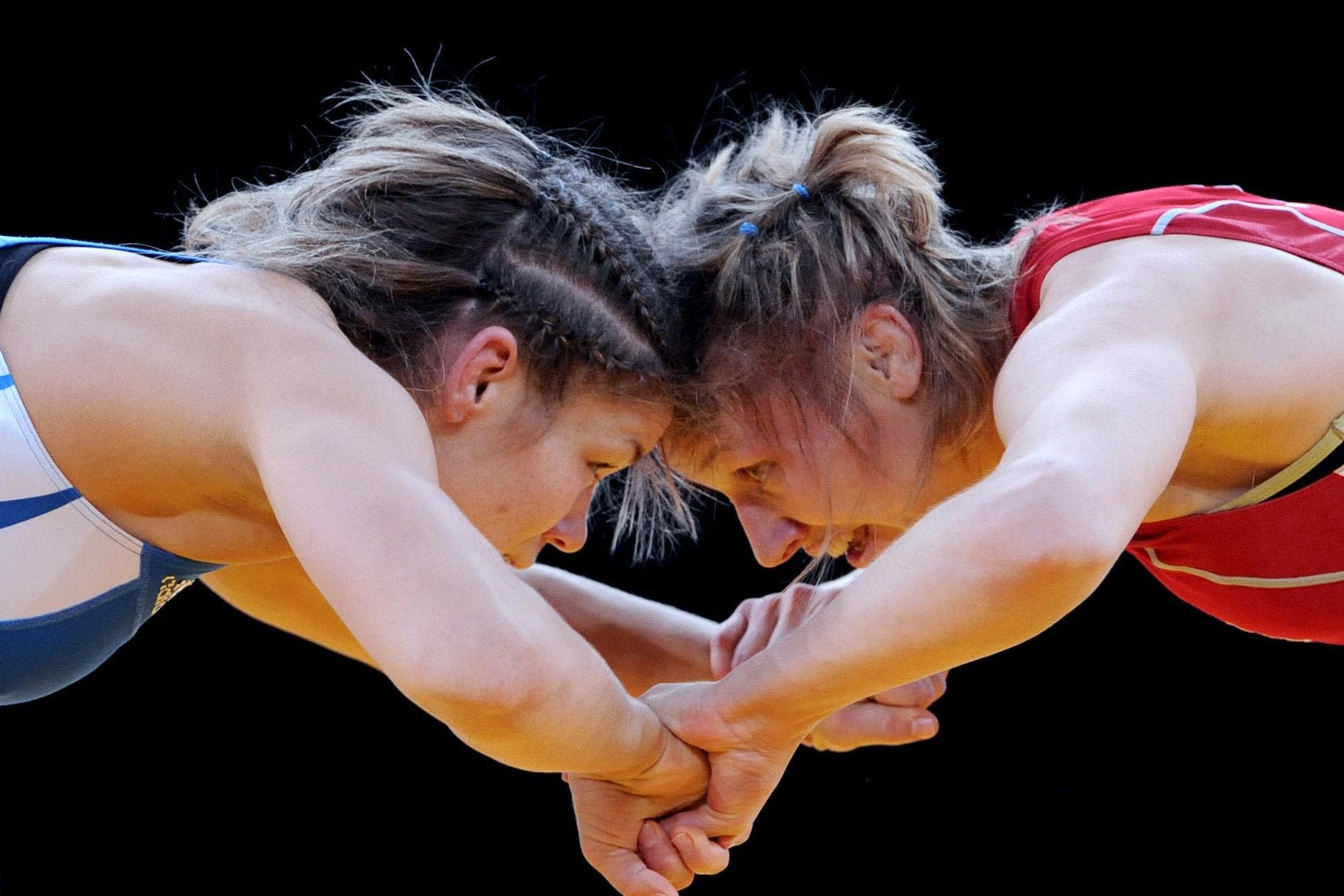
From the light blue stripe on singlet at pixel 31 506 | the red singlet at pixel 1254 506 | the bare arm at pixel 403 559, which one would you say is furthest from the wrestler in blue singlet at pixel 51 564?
the red singlet at pixel 1254 506

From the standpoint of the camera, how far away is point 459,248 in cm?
146

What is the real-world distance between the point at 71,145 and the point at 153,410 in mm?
1853

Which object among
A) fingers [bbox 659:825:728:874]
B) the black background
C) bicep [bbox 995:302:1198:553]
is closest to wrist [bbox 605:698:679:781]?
fingers [bbox 659:825:728:874]

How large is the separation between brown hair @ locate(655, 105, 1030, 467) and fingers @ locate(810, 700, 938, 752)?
30 centimetres

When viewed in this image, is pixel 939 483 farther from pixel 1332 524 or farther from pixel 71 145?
pixel 71 145

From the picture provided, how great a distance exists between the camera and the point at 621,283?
60.3 inches

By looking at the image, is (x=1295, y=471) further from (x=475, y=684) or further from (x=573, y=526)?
(x=475, y=684)

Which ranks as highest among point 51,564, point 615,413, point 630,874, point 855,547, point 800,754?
point 615,413

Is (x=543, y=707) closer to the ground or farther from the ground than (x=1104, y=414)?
closer to the ground

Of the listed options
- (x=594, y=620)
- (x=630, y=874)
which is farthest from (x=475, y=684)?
(x=594, y=620)

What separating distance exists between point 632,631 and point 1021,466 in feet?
2.81

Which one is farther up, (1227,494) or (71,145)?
(1227,494)

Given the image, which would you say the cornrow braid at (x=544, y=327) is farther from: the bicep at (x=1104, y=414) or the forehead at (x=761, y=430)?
the bicep at (x=1104, y=414)

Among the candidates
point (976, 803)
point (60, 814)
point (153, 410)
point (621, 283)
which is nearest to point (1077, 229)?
point (621, 283)
